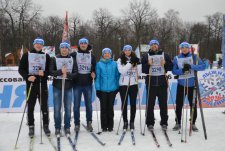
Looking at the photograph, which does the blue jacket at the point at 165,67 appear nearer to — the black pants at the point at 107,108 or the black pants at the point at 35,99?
the black pants at the point at 107,108

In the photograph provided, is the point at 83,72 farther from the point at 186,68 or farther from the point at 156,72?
the point at 186,68

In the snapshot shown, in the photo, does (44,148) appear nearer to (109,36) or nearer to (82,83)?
(82,83)

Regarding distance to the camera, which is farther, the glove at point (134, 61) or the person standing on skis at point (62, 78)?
the glove at point (134, 61)

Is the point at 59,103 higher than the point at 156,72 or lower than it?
lower

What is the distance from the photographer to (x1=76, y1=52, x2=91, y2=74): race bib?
6.63 metres

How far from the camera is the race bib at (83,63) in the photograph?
6.63 metres

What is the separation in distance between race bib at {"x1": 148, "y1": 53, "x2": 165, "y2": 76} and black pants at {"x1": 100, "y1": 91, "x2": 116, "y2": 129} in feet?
3.37

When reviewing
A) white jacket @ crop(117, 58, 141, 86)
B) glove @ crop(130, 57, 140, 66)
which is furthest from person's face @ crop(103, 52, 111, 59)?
glove @ crop(130, 57, 140, 66)

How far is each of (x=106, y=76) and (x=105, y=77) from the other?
0.03 m

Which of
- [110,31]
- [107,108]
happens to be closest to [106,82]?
[107,108]

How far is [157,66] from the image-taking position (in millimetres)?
6656

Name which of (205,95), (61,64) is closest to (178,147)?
(61,64)

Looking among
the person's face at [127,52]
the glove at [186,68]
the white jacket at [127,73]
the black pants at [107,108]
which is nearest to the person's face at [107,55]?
the white jacket at [127,73]

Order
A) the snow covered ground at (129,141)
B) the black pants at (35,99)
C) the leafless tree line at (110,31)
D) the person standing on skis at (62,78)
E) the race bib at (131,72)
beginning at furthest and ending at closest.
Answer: the leafless tree line at (110,31), the race bib at (131,72), the black pants at (35,99), the person standing on skis at (62,78), the snow covered ground at (129,141)
